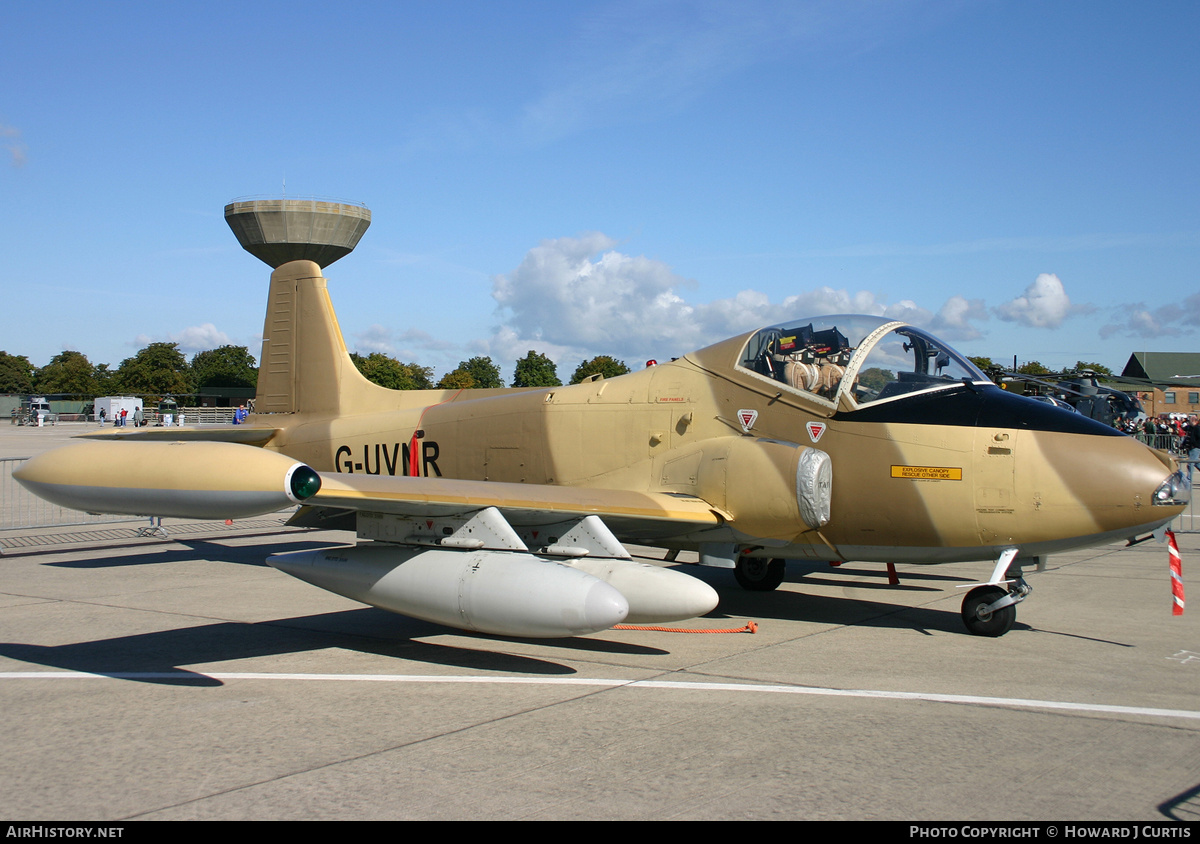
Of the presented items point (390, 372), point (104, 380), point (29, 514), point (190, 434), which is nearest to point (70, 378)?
point (104, 380)

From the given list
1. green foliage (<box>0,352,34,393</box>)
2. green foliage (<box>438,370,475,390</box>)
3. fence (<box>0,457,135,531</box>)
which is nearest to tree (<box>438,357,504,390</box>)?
green foliage (<box>438,370,475,390</box>)

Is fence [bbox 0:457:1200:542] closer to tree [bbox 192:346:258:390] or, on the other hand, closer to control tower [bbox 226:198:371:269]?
control tower [bbox 226:198:371:269]

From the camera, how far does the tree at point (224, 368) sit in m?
113

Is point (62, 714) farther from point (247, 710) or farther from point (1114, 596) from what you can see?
point (1114, 596)

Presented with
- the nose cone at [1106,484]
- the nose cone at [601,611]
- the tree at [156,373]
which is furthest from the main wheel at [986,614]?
the tree at [156,373]

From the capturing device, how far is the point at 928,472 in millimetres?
7129

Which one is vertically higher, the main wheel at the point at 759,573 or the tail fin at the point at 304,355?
the tail fin at the point at 304,355

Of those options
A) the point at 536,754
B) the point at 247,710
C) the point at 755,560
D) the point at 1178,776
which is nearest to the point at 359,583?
the point at 247,710

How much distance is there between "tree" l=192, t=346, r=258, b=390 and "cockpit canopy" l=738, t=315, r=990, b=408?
112m

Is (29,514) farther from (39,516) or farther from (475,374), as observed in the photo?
(475,374)

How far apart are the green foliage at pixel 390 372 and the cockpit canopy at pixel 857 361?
286ft

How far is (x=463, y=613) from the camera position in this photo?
250 inches

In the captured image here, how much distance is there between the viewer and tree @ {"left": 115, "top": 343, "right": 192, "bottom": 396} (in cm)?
10706

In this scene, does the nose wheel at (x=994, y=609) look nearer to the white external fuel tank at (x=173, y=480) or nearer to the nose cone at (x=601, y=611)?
the nose cone at (x=601, y=611)
